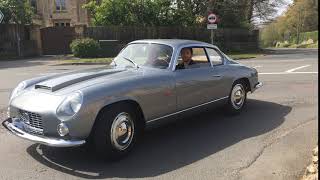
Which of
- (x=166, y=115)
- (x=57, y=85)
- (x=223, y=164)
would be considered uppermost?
(x=57, y=85)

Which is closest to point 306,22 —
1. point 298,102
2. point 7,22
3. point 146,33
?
point 146,33

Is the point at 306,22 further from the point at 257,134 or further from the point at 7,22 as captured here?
the point at 257,134

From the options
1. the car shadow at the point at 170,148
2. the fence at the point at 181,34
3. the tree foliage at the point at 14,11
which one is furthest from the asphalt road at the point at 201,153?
the tree foliage at the point at 14,11

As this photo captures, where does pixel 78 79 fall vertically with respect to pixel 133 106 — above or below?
above

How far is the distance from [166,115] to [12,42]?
26.4 m

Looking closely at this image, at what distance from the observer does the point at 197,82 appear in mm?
6801

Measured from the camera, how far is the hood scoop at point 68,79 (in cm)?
570

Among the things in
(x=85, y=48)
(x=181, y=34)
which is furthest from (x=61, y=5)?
(x=85, y=48)

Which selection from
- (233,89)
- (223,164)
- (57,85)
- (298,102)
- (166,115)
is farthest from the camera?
(298,102)

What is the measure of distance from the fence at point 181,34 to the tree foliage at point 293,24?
114 feet

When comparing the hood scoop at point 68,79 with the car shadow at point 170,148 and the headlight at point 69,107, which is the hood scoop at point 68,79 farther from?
the car shadow at point 170,148

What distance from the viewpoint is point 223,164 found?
5.33 metres

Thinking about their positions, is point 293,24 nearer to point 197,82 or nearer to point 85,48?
point 85,48

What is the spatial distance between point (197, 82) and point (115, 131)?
1833 mm
